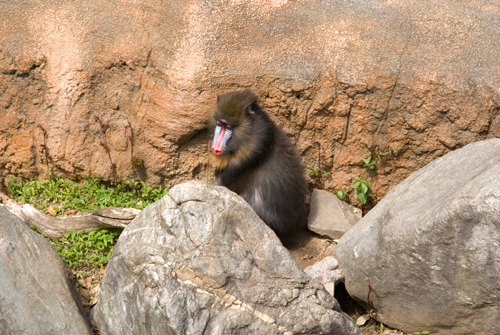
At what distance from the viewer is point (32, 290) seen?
3.98 m

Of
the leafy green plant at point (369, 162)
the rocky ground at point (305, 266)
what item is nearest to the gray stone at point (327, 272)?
the rocky ground at point (305, 266)

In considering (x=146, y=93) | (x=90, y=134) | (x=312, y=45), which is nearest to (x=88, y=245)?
(x=90, y=134)

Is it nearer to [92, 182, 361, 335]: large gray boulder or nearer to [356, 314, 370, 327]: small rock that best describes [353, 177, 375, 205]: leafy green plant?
[356, 314, 370, 327]: small rock

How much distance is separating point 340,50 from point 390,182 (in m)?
1.54

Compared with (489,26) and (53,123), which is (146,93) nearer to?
(53,123)

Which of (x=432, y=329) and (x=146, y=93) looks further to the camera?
(x=146, y=93)

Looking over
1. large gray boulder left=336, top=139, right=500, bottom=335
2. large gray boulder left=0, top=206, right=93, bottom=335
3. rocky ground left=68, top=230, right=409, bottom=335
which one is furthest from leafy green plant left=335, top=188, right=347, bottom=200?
large gray boulder left=0, top=206, right=93, bottom=335

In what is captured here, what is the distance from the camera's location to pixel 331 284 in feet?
15.3

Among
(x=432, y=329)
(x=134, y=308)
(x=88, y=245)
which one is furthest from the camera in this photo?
(x=88, y=245)

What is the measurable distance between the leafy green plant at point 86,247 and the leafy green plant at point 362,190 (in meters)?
2.51

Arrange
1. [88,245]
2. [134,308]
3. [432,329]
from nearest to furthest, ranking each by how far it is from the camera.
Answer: [134,308], [432,329], [88,245]

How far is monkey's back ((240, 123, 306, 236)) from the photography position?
525 cm

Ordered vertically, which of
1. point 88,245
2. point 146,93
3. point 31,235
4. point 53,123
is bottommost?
point 88,245

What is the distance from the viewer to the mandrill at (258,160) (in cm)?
513
